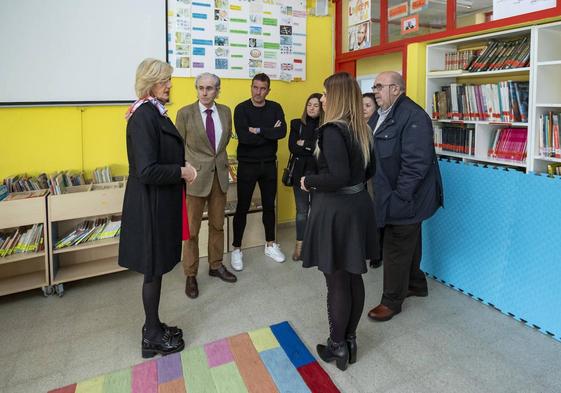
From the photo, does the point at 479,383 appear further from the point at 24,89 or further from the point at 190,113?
the point at 24,89

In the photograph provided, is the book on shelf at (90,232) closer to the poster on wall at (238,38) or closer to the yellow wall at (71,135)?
the yellow wall at (71,135)

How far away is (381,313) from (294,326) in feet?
1.95

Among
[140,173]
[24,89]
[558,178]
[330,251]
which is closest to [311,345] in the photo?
[330,251]

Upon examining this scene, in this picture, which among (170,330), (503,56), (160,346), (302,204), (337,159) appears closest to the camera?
(337,159)

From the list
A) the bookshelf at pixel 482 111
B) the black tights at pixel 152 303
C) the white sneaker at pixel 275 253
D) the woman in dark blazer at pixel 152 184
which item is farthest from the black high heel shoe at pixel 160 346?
the bookshelf at pixel 482 111

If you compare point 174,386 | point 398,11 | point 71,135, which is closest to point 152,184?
point 174,386

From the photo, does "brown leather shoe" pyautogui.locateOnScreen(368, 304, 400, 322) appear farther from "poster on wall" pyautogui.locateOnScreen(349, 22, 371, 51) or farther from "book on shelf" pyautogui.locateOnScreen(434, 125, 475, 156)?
"poster on wall" pyautogui.locateOnScreen(349, 22, 371, 51)

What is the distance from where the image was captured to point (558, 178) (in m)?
2.53

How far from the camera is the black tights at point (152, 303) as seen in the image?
7.55 ft

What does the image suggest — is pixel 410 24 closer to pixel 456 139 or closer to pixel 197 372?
pixel 456 139

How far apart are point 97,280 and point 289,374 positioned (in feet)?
6.72

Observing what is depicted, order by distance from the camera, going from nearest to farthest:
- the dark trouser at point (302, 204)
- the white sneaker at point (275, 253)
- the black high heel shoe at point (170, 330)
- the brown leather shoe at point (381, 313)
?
the black high heel shoe at point (170, 330), the brown leather shoe at point (381, 313), the dark trouser at point (302, 204), the white sneaker at point (275, 253)

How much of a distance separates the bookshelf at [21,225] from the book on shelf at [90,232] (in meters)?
0.18

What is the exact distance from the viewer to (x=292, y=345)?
2.50 m
